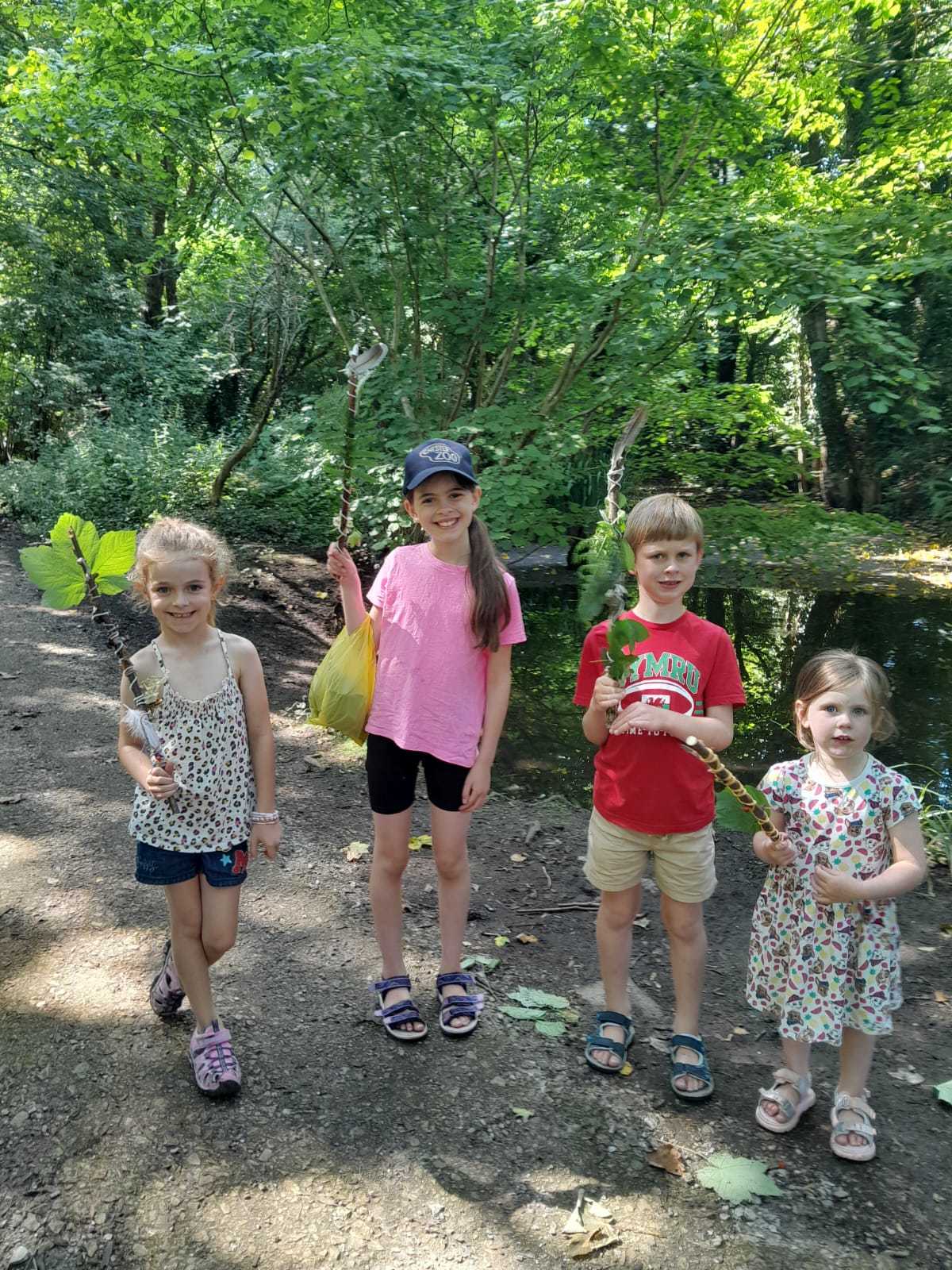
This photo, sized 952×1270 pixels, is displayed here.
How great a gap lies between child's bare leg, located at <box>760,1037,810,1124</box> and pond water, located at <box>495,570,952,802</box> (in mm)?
1750

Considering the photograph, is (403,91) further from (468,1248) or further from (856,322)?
(468,1248)

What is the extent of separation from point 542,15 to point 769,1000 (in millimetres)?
5224

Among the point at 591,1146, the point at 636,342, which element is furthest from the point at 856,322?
the point at 591,1146

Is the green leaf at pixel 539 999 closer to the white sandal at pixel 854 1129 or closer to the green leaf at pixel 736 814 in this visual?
the white sandal at pixel 854 1129

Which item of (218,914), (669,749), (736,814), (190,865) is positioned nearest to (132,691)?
(190,865)

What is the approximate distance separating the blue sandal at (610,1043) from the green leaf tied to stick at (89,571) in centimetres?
154

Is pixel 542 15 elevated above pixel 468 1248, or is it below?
above

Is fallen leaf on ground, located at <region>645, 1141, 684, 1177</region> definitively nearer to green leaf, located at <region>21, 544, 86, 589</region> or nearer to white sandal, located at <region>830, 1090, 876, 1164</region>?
white sandal, located at <region>830, 1090, 876, 1164</region>

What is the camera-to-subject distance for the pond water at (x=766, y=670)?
5863 mm

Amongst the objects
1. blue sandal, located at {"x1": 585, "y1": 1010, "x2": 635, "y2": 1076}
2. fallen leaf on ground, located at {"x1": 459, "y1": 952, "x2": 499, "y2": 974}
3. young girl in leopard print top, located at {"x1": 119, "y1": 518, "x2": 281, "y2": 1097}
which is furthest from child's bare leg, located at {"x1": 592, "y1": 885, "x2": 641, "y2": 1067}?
young girl in leopard print top, located at {"x1": 119, "y1": 518, "x2": 281, "y2": 1097}

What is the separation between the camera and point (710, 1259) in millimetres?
2143

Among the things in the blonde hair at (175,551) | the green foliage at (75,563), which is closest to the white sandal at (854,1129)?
the blonde hair at (175,551)

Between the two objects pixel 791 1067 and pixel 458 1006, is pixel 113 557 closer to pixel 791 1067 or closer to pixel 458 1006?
pixel 458 1006

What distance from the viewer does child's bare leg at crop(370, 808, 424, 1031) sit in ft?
9.45
